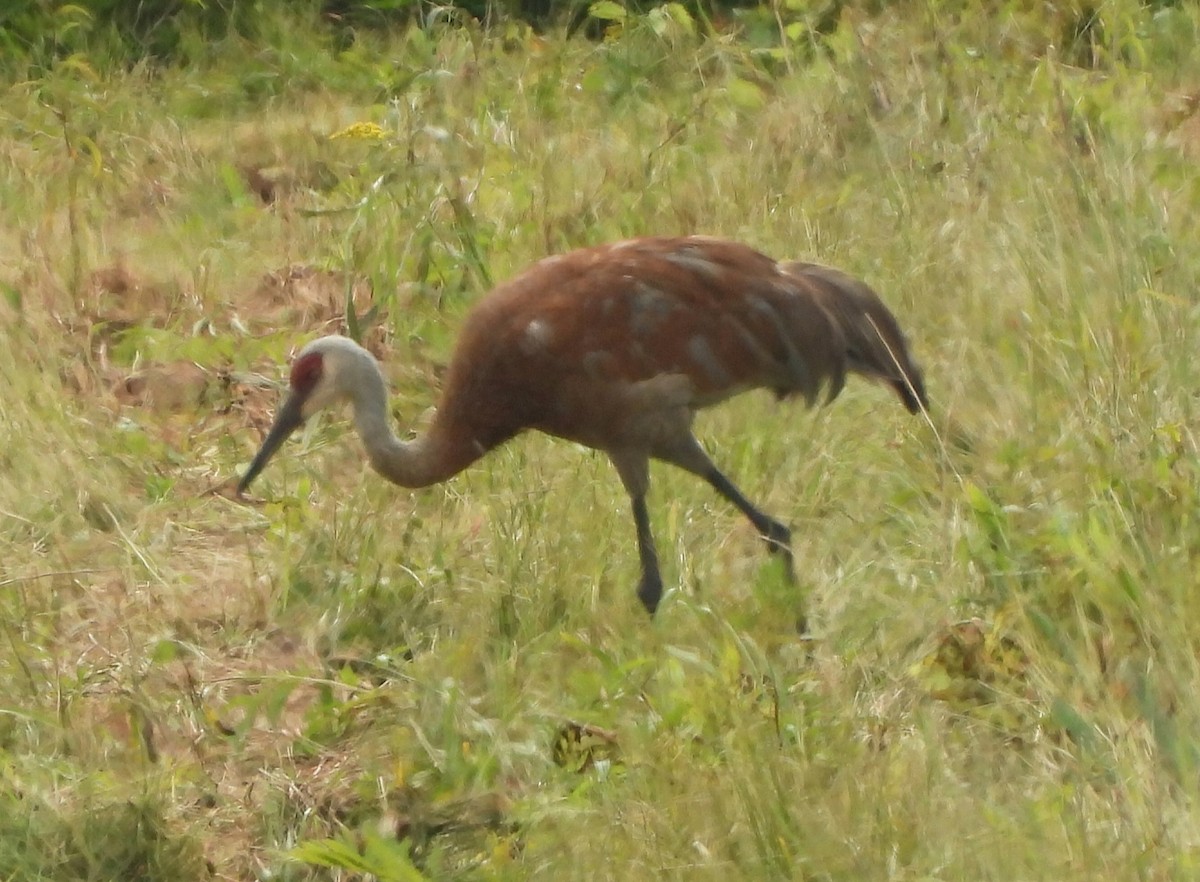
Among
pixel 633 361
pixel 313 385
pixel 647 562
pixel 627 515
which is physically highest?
pixel 633 361

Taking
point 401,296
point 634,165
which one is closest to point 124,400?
point 401,296

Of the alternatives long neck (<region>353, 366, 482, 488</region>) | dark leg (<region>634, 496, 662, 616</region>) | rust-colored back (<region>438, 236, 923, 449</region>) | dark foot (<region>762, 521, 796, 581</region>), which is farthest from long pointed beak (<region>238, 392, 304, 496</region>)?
dark foot (<region>762, 521, 796, 581</region>)

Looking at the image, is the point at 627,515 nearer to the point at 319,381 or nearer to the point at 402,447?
the point at 402,447

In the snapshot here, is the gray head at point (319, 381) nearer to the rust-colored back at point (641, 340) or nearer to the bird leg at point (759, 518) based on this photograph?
the rust-colored back at point (641, 340)

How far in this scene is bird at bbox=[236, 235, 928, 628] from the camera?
556cm

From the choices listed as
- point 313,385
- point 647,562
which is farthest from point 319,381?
point 647,562

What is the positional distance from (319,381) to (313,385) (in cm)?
2

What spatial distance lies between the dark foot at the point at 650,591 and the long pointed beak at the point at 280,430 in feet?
3.95

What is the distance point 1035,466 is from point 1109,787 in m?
1.59

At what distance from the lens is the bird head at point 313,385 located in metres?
5.82

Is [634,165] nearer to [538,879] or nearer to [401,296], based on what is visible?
[401,296]

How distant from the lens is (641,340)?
5.59m

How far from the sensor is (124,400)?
7137 millimetres

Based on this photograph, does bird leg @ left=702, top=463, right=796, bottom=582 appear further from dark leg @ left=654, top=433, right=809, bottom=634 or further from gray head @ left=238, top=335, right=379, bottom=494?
gray head @ left=238, top=335, right=379, bottom=494
